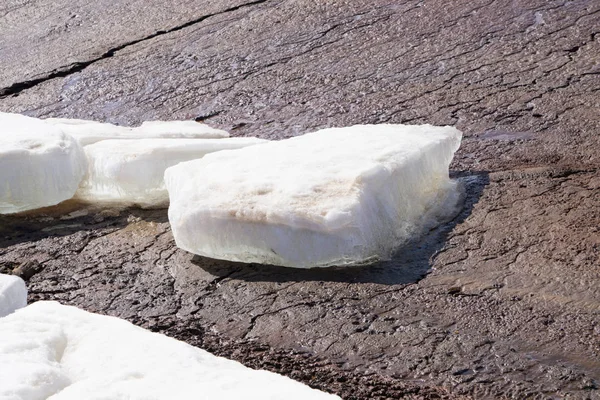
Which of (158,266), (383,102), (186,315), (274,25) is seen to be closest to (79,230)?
(158,266)

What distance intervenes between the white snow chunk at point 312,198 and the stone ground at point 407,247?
0.31 feet

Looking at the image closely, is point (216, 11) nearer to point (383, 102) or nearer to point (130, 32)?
point (130, 32)

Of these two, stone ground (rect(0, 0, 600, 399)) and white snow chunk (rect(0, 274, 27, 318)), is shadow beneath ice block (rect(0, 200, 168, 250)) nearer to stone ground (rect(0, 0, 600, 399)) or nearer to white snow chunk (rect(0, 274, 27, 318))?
stone ground (rect(0, 0, 600, 399))

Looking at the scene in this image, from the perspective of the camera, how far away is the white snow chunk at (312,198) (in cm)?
338

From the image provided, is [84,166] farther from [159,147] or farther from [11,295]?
[11,295]

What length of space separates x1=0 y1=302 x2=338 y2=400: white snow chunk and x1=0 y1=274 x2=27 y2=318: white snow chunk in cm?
27

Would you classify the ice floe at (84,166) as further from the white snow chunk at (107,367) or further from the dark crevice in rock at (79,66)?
the dark crevice in rock at (79,66)

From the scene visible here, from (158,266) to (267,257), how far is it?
0.46 metres

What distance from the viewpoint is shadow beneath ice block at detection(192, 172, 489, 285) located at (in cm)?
336

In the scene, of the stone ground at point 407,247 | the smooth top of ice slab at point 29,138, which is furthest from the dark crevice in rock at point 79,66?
the smooth top of ice slab at point 29,138

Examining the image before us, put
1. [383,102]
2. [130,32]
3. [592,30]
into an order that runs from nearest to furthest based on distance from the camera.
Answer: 1. [383,102]
2. [592,30]
3. [130,32]

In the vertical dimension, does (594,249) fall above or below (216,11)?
below

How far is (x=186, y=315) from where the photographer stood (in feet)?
10.7

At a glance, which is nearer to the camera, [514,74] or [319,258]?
[319,258]
